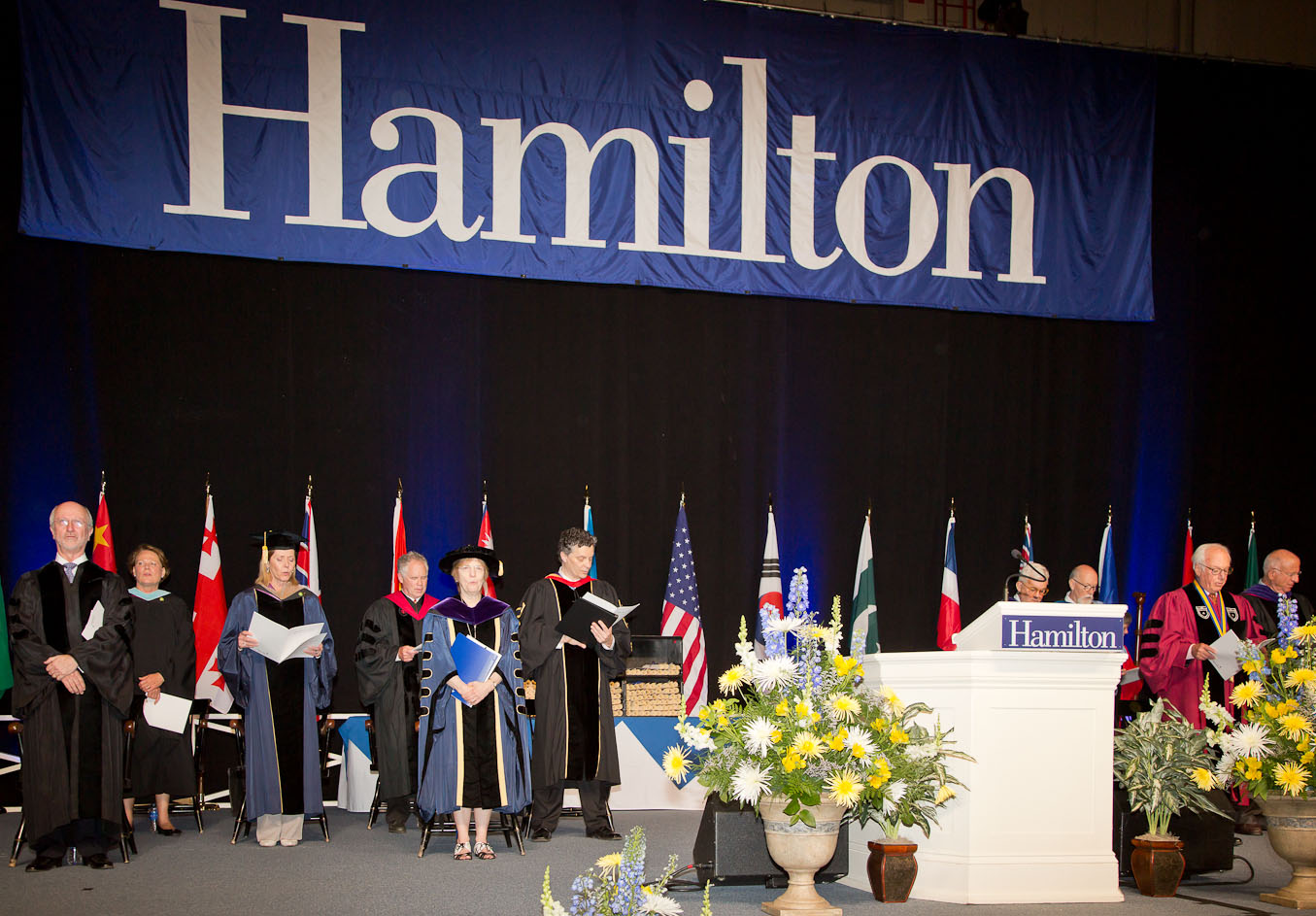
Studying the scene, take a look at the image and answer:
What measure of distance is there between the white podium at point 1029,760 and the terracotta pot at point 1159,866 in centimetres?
23

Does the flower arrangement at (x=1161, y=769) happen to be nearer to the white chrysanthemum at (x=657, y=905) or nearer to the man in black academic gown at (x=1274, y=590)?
the man in black academic gown at (x=1274, y=590)

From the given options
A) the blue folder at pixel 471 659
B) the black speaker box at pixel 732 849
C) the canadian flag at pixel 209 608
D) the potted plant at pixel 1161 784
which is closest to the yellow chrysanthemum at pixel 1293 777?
the potted plant at pixel 1161 784

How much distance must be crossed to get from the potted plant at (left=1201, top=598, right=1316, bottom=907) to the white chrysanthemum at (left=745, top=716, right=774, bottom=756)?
2165mm

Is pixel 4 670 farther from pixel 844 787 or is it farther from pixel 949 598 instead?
pixel 949 598

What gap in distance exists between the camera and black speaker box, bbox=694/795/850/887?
5.14 meters

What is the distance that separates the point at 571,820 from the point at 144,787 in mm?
2360

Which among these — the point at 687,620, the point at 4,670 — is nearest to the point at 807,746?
the point at 687,620

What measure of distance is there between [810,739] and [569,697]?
8.57ft

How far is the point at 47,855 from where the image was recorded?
228 inches

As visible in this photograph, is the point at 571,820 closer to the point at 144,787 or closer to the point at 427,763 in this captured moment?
the point at 427,763

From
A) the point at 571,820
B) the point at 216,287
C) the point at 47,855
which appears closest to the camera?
the point at 47,855

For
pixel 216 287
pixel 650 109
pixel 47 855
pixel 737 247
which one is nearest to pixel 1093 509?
pixel 737 247

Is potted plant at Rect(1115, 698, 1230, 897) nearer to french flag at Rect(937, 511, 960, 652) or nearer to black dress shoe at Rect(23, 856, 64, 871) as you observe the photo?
french flag at Rect(937, 511, 960, 652)

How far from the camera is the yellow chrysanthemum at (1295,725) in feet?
17.2
